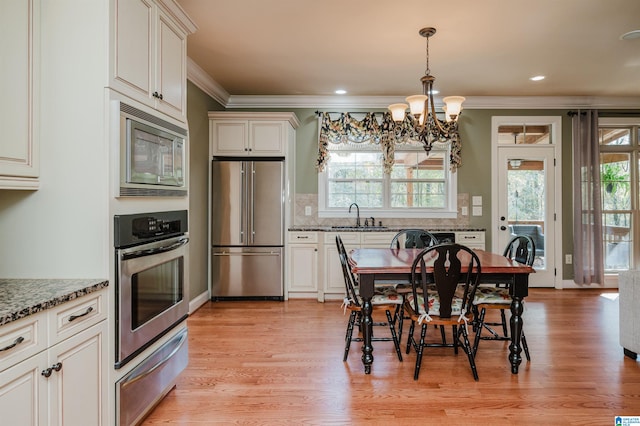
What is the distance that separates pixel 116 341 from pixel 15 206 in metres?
0.77

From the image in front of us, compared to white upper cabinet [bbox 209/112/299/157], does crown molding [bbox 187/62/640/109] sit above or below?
above

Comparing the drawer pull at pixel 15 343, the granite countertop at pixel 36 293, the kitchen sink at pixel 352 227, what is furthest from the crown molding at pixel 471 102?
the drawer pull at pixel 15 343

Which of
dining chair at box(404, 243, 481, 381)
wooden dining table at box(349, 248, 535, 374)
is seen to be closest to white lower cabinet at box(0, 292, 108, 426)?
wooden dining table at box(349, 248, 535, 374)

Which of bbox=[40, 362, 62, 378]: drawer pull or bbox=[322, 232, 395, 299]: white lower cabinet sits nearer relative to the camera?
bbox=[40, 362, 62, 378]: drawer pull

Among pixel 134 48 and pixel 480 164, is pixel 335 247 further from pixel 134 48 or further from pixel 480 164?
pixel 134 48

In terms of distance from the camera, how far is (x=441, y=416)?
2.13 metres

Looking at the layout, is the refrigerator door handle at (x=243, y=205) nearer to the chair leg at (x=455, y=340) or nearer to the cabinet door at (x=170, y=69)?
the cabinet door at (x=170, y=69)

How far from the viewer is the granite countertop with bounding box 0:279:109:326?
4.25ft

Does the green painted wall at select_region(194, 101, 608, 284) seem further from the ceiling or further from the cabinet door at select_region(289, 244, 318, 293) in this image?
the cabinet door at select_region(289, 244, 318, 293)

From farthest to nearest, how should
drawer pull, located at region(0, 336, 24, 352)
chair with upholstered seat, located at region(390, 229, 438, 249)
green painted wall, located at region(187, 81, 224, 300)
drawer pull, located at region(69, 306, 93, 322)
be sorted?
green painted wall, located at region(187, 81, 224, 300), chair with upholstered seat, located at region(390, 229, 438, 249), drawer pull, located at region(69, 306, 93, 322), drawer pull, located at region(0, 336, 24, 352)

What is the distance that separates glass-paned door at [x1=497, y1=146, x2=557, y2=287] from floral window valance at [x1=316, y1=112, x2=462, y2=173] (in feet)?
2.48

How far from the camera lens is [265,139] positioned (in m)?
4.72

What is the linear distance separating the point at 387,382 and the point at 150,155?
2036mm

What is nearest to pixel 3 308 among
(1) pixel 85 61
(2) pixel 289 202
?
(1) pixel 85 61
